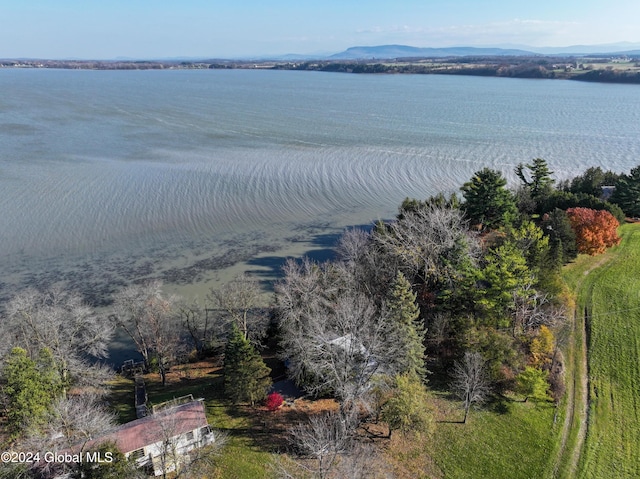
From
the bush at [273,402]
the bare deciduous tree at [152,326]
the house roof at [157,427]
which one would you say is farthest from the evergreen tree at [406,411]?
the bare deciduous tree at [152,326]

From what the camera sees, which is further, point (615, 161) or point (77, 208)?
point (615, 161)

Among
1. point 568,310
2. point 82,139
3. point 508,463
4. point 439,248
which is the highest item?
point 82,139

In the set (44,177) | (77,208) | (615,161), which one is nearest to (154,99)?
(44,177)

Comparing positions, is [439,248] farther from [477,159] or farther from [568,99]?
[568,99]

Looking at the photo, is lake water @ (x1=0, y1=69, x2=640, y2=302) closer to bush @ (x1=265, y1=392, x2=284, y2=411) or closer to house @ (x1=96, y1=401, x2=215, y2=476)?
bush @ (x1=265, y1=392, x2=284, y2=411)

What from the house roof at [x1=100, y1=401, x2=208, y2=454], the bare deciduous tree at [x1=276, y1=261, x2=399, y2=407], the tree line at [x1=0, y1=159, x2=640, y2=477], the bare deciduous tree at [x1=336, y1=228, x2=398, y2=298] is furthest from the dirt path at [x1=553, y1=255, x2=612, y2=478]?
the house roof at [x1=100, y1=401, x2=208, y2=454]

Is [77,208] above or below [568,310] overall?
above
